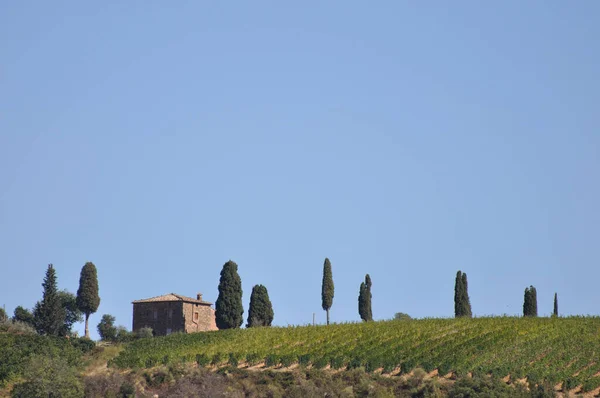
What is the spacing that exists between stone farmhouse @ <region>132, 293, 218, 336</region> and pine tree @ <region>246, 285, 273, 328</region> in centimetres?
851

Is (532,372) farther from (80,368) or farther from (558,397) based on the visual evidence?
(80,368)

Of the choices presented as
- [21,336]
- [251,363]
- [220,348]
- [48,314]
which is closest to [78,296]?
[48,314]

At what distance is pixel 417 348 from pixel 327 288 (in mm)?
29031

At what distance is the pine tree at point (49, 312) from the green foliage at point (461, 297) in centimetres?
3185

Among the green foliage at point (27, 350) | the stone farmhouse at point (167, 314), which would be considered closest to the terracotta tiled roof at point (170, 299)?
the stone farmhouse at point (167, 314)

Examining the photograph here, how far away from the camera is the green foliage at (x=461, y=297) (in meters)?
99.6

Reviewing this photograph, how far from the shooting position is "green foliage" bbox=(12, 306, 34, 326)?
375 feet

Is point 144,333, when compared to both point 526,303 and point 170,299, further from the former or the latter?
point 526,303

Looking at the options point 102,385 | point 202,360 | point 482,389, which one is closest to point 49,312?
point 202,360

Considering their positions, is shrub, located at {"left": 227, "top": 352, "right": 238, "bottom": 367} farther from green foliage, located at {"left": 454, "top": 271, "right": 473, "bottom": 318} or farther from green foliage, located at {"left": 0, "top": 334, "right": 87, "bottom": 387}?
green foliage, located at {"left": 454, "top": 271, "right": 473, "bottom": 318}

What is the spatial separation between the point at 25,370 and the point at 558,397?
103ft

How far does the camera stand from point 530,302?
9694cm

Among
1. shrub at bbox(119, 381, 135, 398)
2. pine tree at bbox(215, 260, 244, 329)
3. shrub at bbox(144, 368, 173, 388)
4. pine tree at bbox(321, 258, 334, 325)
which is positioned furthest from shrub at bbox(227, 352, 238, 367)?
pine tree at bbox(321, 258, 334, 325)

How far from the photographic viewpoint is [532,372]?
237 ft
